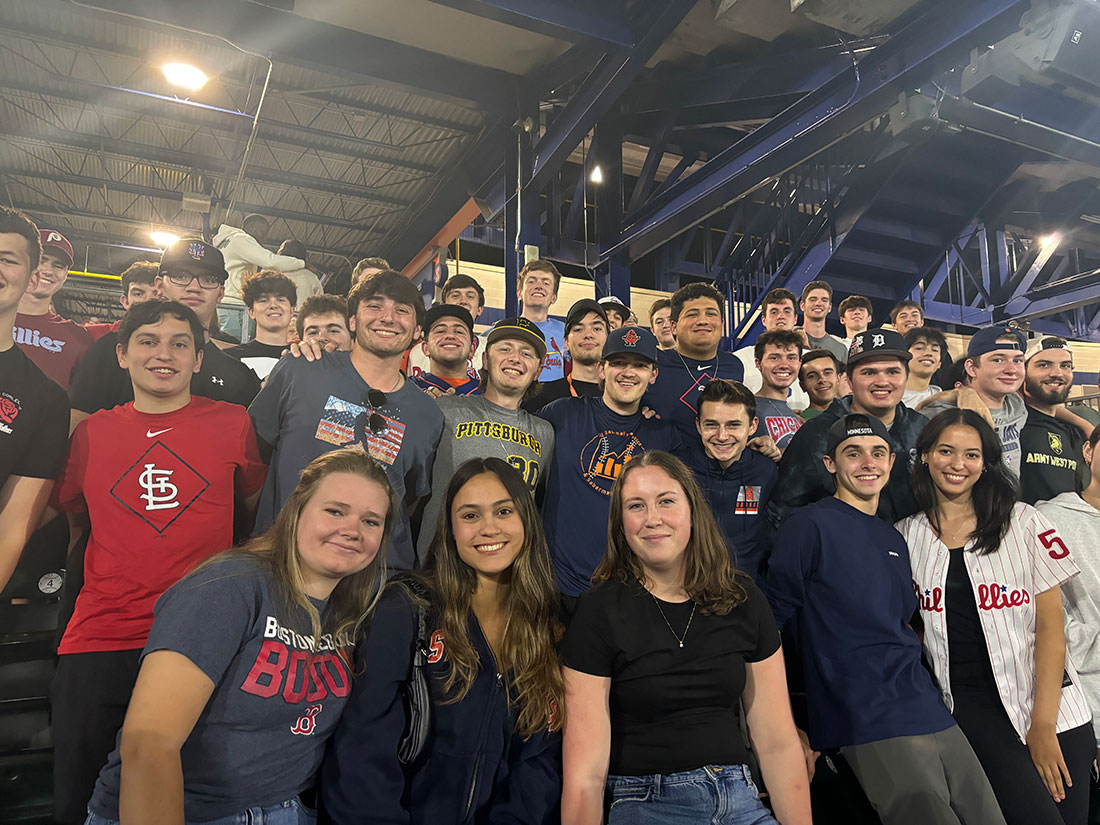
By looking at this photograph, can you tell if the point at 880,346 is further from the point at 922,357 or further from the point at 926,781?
the point at 926,781

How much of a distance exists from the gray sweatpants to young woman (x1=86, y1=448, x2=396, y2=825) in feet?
6.16

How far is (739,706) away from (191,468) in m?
2.07

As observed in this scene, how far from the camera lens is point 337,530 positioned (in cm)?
194

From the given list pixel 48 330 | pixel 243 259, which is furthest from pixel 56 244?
pixel 243 259

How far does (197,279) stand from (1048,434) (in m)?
4.51

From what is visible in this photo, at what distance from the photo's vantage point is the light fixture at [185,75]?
294 inches

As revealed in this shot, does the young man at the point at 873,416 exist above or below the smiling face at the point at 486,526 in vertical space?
above

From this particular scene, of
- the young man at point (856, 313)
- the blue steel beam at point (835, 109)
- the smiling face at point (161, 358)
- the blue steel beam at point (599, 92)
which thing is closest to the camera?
the smiling face at point (161, 358)

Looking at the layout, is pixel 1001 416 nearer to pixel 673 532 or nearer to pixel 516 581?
pixel 673 532

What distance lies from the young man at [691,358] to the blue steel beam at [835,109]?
2.48m

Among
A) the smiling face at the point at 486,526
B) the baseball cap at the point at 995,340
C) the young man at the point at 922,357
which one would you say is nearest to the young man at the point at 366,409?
the smiling face at the point at 486,526

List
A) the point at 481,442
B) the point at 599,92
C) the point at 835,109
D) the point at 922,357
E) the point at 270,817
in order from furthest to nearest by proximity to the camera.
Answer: the point at 599,92 → the point at 835,109 → the point at 922,357 → the point at 481,442 → the point at 270,817

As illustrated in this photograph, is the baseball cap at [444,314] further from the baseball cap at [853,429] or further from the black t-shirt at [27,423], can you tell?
the baseball cap at [853,429]

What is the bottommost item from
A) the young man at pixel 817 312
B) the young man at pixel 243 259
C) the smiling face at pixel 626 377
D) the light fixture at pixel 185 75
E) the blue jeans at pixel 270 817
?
the blue jeans at pixel 270 817
